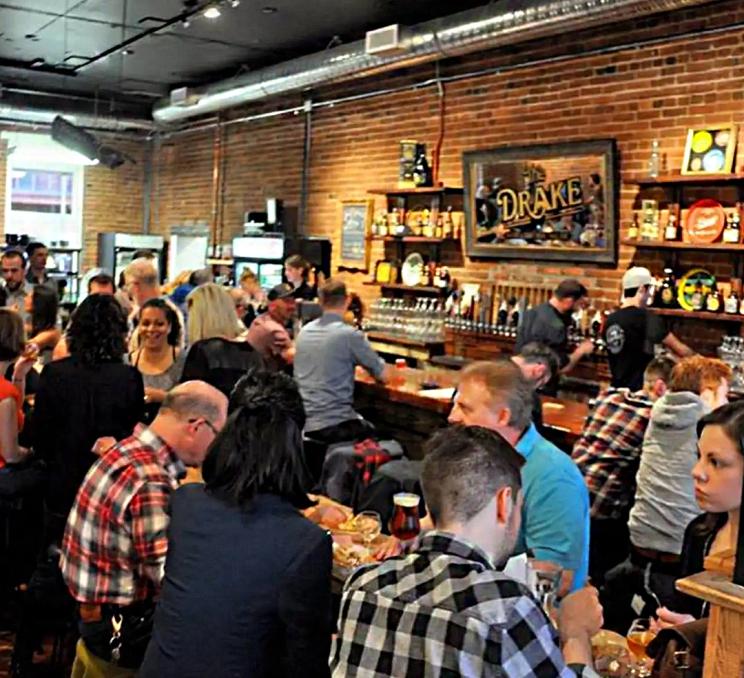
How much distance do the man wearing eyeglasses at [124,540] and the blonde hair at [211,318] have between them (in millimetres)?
2230

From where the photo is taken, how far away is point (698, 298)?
6.49 metres

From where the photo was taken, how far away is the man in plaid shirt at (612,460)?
4.36 metres

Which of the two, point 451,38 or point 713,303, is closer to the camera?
point 713,303

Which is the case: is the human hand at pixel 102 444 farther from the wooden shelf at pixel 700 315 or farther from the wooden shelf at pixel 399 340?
the wooden shelf at pixel 399 340

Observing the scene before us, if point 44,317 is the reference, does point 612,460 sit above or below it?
below

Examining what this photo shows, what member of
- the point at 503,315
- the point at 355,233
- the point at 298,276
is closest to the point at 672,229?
the point at 503,315

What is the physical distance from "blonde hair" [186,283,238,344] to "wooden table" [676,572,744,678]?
380cm

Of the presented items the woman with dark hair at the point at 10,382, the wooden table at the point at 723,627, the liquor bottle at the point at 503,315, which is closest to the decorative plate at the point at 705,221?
the liquor bottle at the point at 503,315

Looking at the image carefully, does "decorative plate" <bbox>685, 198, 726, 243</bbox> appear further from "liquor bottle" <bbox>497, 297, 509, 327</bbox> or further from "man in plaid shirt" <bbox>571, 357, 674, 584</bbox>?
"man in plaid shirt" <bbox>571, 357, 674, 584</bbox>

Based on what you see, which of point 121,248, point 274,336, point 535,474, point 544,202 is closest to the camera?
point 535,474

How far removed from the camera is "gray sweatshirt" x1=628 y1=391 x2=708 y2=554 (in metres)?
3.86

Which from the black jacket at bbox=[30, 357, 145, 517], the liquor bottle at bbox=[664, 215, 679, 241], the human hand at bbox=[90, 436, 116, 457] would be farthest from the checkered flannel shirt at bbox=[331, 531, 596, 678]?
the liquor bottle at bbox=[664, 215, 679, 241]

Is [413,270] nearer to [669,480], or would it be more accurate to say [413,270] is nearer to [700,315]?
[700,315]

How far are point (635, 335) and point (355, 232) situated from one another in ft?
13.7
